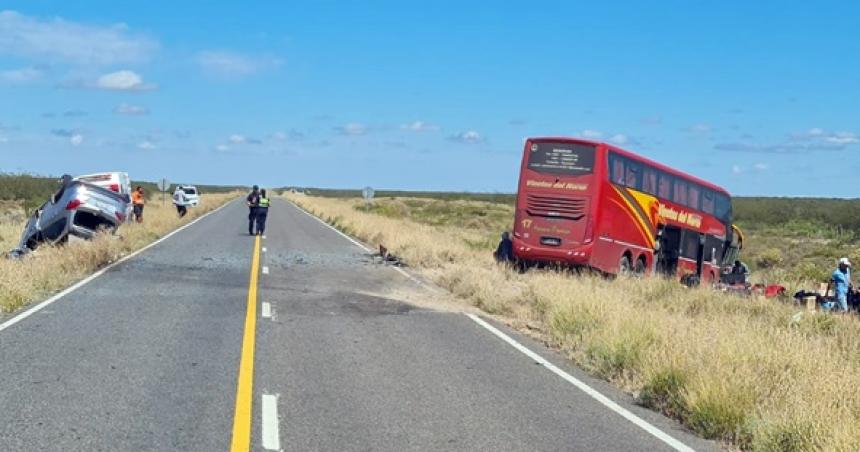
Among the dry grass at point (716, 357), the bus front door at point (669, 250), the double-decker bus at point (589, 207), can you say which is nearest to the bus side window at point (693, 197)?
the bus front door at point (669, 250)

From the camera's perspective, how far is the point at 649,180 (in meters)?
24.7

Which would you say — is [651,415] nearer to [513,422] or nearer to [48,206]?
[513,422]

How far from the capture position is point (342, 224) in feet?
155

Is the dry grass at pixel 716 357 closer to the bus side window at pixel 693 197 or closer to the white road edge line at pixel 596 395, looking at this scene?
the white road edge line at pixel 596 395

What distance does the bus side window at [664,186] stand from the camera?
25600mm

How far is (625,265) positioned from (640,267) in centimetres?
110

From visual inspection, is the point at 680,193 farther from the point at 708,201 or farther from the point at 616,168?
the point at 616,168

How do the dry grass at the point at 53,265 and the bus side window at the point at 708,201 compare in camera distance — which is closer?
the dry grass at the point at 53,265

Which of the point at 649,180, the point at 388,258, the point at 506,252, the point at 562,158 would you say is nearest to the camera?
the point at 562,158

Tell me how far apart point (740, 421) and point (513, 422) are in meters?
1.92

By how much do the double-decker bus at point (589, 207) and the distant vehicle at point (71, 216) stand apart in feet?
34.1

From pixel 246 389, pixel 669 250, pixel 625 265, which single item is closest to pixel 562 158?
pixel 625 265

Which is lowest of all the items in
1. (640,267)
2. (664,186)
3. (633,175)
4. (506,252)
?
(640,267)

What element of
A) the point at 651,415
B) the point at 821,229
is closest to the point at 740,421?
the point at 651,415
